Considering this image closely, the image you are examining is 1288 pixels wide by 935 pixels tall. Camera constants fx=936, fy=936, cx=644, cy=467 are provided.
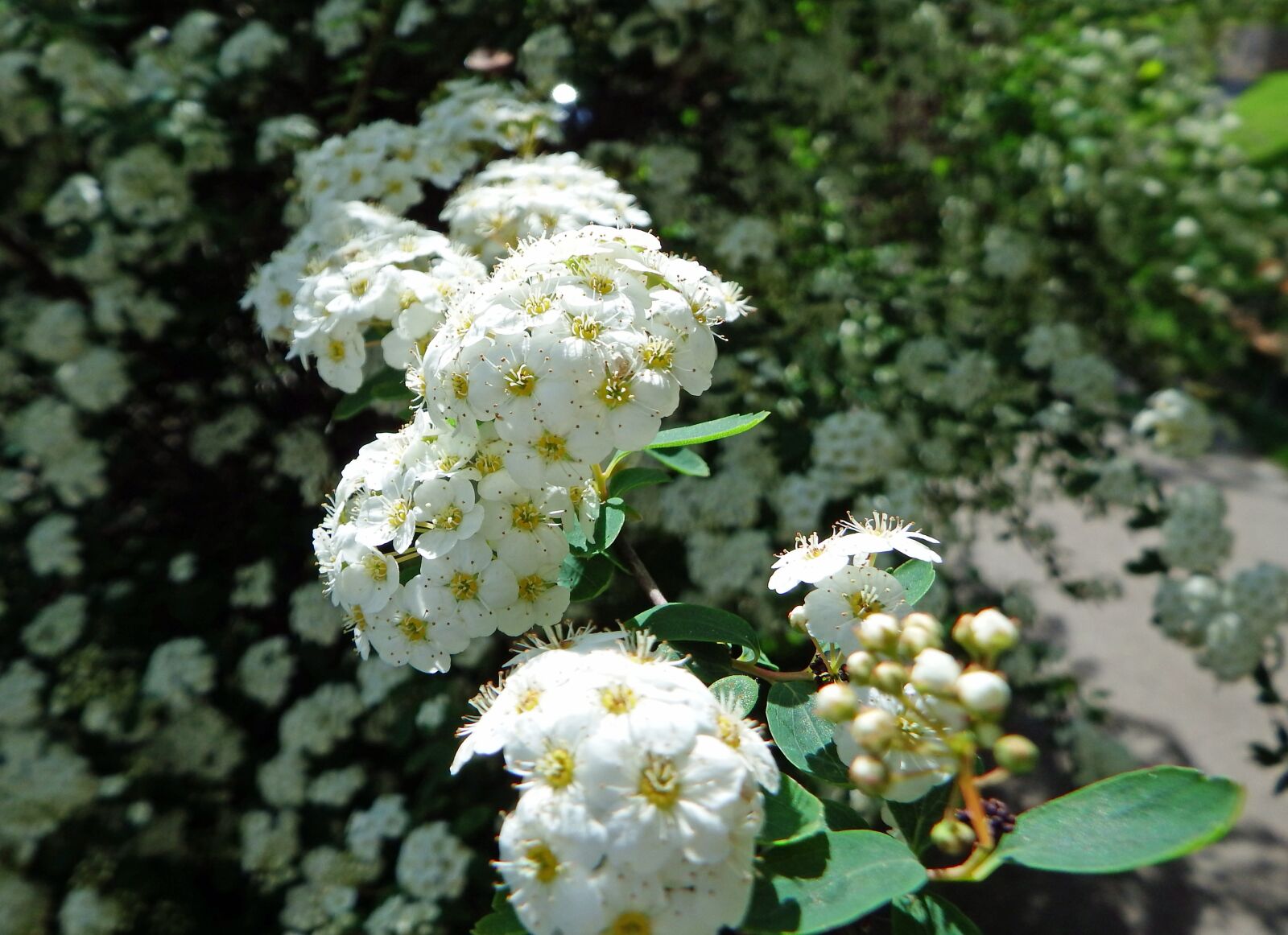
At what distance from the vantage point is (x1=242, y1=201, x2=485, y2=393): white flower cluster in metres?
1.19

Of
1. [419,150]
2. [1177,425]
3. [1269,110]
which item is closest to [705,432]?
[419,150]

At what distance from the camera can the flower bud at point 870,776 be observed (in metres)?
0.74

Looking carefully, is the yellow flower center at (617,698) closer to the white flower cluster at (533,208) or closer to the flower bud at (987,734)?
the flower bud at (987,734)

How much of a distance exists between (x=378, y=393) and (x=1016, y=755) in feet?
3.12

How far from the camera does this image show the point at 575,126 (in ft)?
8.40

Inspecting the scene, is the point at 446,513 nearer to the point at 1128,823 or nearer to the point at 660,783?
the point at 660,783

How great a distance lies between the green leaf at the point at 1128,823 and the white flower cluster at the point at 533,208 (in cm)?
90

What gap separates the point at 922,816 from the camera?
2.92 feet

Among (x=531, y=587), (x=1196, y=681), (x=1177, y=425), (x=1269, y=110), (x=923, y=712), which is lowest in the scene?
(x=1196, y=681)

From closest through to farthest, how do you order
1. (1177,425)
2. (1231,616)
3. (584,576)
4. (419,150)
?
1. (584,576)
2. (419,150)
3. (1231,616)
4. (1177,425)

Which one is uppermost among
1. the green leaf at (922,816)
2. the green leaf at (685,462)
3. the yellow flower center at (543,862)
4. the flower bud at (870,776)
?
the flower bud at (870,776)

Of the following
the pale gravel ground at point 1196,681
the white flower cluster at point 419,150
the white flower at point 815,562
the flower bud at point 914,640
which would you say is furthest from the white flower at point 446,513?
the pale gravel ground at point 1196,681

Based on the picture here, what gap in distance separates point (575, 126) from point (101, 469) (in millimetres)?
1562

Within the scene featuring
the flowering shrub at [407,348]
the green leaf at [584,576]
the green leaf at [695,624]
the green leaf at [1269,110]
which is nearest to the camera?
the green leaf at [695,624]
